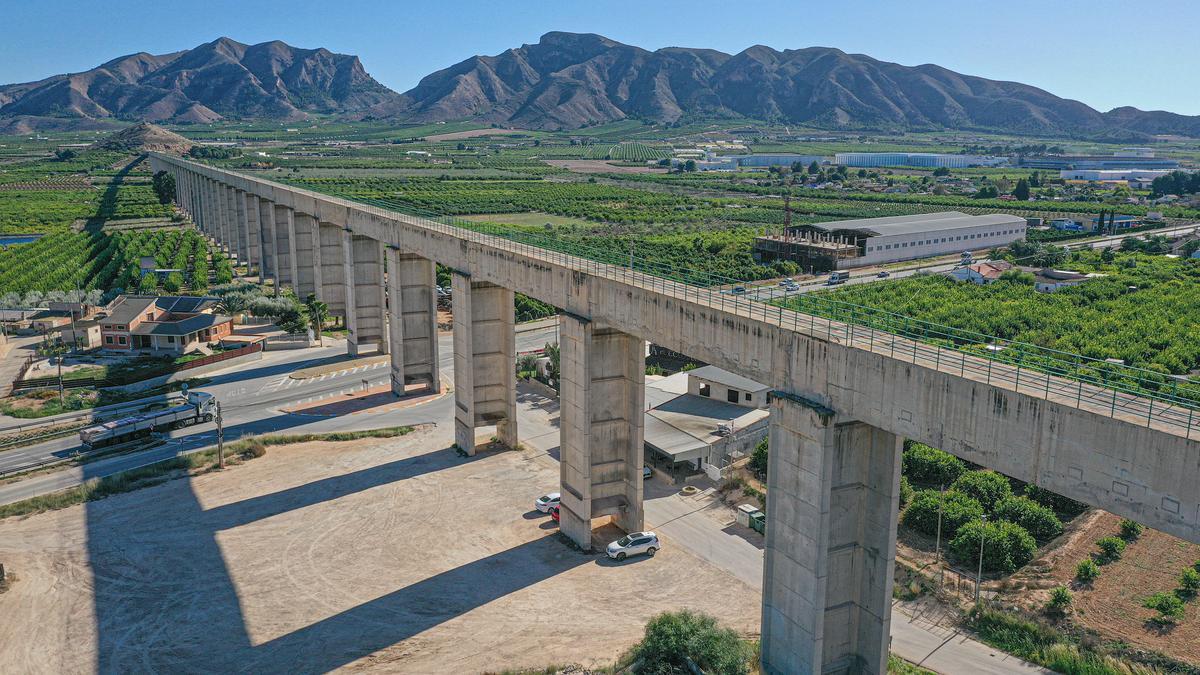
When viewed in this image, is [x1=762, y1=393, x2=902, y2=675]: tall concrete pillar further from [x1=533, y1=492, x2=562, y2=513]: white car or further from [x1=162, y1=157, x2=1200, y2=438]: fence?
[x1=533, y1=492, x2=562, y2=513]: white car

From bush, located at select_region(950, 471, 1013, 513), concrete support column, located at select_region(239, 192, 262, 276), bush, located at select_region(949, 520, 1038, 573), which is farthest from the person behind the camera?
concrete support column, located at select_region(239, 192, 262, 276)

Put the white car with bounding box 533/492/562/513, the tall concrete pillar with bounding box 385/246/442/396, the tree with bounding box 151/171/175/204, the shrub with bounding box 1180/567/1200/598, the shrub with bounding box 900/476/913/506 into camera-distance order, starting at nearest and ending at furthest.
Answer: the shrub with bounding box 1180/567/1200/598
the white car with bounding box 533/492/562/513
the shrub with bounding box 900/476/913/506
the tall concrete pillar with bounding box 385/246/442/396
the tree with bounding box 151/171/175/204

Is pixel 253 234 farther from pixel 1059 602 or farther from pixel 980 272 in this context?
pixel 1059 602

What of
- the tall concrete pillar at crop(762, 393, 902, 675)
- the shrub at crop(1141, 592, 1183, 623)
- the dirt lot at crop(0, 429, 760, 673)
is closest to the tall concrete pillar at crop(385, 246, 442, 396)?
the dirt lot at crop(0, 429, 760, 673)

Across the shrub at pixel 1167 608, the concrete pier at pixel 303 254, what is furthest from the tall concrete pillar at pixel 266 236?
the shrub at pixel 1167 608

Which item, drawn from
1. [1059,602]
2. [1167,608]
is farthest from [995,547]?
[1167,608]

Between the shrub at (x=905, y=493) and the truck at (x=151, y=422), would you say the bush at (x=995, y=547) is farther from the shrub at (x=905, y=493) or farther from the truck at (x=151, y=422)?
the truck at (x=151, y=422)
